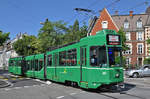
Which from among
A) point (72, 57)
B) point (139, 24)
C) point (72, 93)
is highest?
point (139, 24)

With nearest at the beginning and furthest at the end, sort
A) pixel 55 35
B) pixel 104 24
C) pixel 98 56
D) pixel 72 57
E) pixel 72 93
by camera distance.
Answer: pixel 98 56 → pixel 72 93 → pixel 72 57 → pixel 55 35 → pixel 104 24

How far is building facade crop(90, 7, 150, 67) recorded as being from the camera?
43484 mm

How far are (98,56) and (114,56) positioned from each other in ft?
3.05

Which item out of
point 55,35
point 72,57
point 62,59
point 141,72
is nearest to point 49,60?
point 62,59

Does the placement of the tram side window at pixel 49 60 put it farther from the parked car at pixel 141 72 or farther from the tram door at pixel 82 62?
the parked car at pixel 141 72

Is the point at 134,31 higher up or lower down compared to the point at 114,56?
higher up

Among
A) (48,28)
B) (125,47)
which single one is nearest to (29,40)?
(48,28)

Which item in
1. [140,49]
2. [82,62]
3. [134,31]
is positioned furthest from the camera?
[134,31]

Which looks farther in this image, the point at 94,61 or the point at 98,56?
the point at 94,61

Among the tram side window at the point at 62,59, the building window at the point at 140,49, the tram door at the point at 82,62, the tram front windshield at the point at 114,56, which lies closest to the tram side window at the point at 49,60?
the tram side window at the point at 62,59

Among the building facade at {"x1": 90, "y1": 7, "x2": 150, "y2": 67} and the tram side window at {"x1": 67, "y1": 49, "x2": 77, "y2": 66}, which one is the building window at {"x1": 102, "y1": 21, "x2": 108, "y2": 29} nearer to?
the building facade at {"x1": 90, "y1": 7, "x2": 150, "y2": 67}

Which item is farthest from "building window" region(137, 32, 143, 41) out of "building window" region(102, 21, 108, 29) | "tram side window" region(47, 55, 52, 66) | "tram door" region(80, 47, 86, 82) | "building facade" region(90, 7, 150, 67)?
"tram door" region(80, 47, 86, 82)

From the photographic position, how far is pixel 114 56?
11375 mm

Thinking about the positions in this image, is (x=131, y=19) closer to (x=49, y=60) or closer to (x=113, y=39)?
(x=49, y=60)
